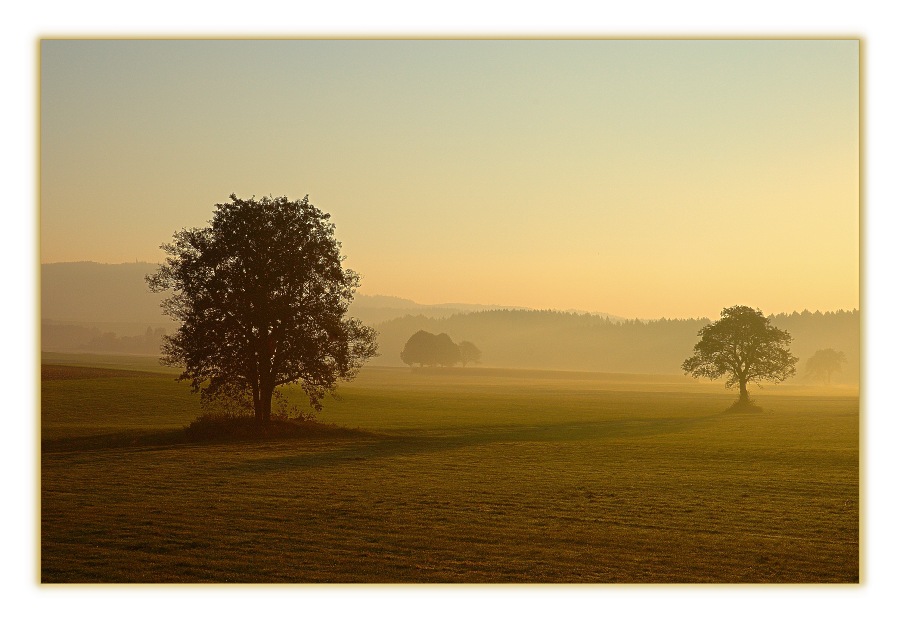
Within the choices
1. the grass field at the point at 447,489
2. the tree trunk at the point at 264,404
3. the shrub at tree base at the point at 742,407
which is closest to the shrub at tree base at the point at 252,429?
the tree trunk at the point at 264,404

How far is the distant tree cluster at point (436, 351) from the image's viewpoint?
59.4 ft

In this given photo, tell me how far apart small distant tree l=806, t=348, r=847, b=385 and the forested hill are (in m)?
0.19

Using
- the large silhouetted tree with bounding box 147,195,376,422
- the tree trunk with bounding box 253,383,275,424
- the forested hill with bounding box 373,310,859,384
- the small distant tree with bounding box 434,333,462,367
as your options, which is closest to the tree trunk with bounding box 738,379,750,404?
the forested hill with bounding box 373,310,859,384

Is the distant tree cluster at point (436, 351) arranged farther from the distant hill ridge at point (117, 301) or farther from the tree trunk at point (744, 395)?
the tree trunk at point (744, 395)

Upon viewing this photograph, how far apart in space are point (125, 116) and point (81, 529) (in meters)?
7.76

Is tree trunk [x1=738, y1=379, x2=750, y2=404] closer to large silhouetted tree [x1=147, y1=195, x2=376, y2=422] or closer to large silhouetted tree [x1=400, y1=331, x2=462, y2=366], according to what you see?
large silhouetted tree [x1=400, y1=331, x2=462, y2=366]

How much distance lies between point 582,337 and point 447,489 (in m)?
5.51

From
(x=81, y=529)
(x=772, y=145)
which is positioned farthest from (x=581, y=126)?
(x=81, y=529)

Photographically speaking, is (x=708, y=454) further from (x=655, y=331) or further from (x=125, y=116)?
(x=125, y=116)

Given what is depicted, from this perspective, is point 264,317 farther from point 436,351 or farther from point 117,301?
point 436,351

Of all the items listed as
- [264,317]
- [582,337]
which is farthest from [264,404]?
[582,337]

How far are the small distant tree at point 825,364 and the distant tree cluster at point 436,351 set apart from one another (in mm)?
7739

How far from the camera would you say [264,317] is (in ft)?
74.9

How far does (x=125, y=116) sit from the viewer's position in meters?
15.1
